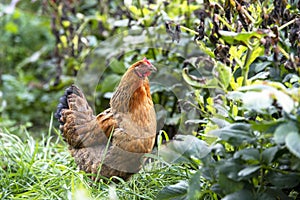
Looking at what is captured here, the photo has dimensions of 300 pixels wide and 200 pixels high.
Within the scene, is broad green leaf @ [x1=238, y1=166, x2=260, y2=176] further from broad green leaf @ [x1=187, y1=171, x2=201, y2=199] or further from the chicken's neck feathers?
the chicken's neck feathers

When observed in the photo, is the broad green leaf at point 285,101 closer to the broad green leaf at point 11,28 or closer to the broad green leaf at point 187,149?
the broad green leaf at point 187,149

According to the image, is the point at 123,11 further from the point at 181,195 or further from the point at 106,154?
the point at 181,195

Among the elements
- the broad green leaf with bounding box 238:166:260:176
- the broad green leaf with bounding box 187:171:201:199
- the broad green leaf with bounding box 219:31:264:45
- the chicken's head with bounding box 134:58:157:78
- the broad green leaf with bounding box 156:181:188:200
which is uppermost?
the broad green leaf with bounding box 219:31:264:45

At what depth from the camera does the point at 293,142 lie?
4.99ft

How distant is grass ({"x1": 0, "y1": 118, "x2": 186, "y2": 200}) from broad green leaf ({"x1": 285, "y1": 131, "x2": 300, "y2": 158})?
776 mm

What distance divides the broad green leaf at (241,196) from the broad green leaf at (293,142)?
290mm

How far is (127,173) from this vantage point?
8.26 ft

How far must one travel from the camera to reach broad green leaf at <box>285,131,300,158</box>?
1502 millimetres

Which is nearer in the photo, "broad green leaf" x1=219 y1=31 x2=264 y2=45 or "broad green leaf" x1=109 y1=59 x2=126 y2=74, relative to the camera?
"broad green leaf" x1=219 y1=31 x2=264 y2=45

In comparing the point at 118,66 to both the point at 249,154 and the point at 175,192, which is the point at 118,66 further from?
the point at 249,154

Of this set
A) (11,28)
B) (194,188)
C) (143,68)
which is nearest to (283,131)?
(194,188)

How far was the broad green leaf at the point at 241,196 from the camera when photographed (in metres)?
1.71

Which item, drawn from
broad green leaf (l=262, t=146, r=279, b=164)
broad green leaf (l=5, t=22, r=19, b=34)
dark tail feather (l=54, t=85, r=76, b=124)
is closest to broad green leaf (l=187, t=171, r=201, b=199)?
broad green leaf (l=262, t=146, r=279, b=164)

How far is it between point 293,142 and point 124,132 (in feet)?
3.42
